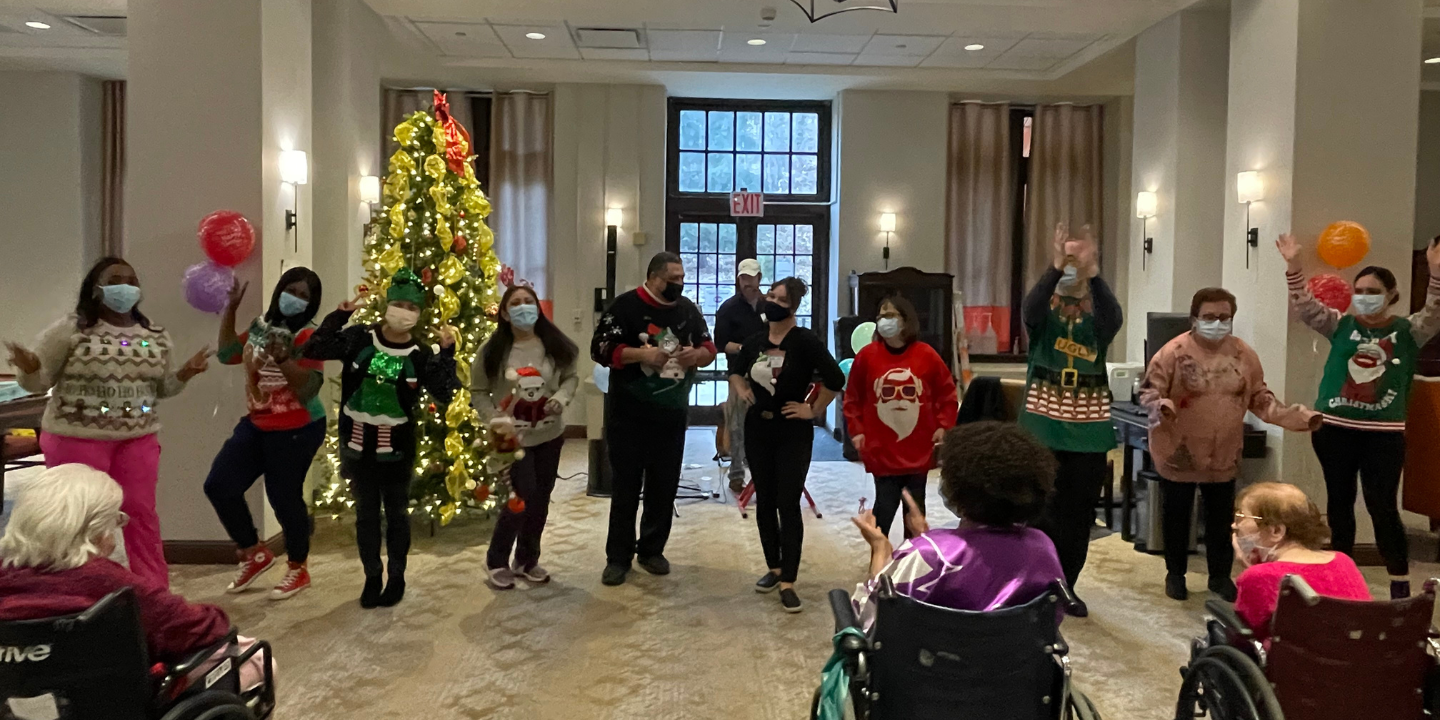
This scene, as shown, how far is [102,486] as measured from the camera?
2.23 m

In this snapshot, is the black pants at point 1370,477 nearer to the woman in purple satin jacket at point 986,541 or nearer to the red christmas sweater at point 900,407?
the red christmas sweater at point 900,407

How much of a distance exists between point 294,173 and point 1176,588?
16.0 ft

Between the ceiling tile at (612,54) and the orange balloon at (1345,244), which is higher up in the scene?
the ceiling tile at (612,54)

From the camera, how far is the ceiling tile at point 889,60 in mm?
9141

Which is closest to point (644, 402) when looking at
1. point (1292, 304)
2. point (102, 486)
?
point (102, 486)

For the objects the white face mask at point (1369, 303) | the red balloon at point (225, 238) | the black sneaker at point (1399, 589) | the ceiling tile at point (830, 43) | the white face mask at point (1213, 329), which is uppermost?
the ceiling tile at point (830, 43)

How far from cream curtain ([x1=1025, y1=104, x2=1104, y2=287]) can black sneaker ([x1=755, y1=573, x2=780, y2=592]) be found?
6929 mm

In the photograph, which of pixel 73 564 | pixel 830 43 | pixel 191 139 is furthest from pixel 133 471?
pixel 830 43

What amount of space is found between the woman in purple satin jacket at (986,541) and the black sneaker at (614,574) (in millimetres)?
2745

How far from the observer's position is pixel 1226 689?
8.15 feet

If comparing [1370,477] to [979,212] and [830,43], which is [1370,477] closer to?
[830,43]

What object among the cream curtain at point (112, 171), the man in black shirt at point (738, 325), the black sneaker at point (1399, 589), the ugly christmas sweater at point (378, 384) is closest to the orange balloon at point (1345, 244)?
the black sneaker at point (1399, 589)

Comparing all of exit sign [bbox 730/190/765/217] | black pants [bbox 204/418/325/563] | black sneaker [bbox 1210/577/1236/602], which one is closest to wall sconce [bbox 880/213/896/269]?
exit sign [bbox 730/190/765/217]

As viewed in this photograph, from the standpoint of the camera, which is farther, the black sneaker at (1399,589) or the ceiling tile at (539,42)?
the ceiling tile at (539,42)
